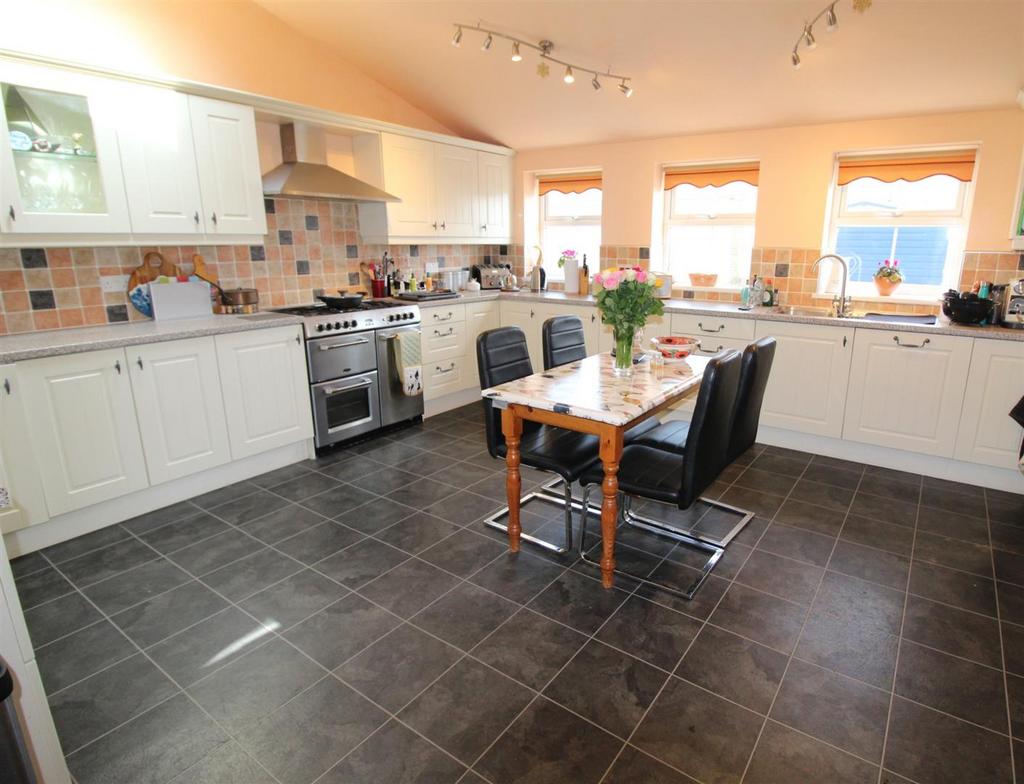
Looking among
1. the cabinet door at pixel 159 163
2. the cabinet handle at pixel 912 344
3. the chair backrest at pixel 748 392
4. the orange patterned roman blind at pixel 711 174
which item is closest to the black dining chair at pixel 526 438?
the chair backrest at pixel 748 392

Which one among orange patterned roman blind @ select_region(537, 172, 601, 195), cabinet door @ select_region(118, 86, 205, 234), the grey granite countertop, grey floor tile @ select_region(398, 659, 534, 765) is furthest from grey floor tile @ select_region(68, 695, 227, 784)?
orange patterned roman blind @ select_region(537, 172, 601, 195)

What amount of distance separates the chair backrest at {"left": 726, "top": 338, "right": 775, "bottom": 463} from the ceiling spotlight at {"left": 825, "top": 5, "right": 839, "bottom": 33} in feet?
4.95

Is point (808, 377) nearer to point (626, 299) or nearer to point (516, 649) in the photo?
point (626, 299)

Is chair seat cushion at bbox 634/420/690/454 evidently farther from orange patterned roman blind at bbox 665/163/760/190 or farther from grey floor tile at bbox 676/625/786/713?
orange patterned roman blind at bbox 665/163/760/190

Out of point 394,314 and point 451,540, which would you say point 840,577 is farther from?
point 394,314

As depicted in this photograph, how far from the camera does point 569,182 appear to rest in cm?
525

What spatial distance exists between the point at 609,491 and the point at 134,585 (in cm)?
202

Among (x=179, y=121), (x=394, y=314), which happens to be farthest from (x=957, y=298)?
(x=179, y=121)

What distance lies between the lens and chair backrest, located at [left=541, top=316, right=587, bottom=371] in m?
3.14

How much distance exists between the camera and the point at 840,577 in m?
2.43

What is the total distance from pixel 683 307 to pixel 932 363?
→ 1483 mm

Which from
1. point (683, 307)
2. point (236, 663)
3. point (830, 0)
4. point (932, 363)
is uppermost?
point (830, 0)

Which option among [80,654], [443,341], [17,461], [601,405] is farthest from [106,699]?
[443,341]

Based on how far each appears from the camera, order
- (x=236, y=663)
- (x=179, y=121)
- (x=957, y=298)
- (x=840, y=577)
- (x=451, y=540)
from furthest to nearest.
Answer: (x=957, y=298)
(x=179, y=121)
(x=451, y=540)
(x=840, y=577)
(x=236, y=663)
